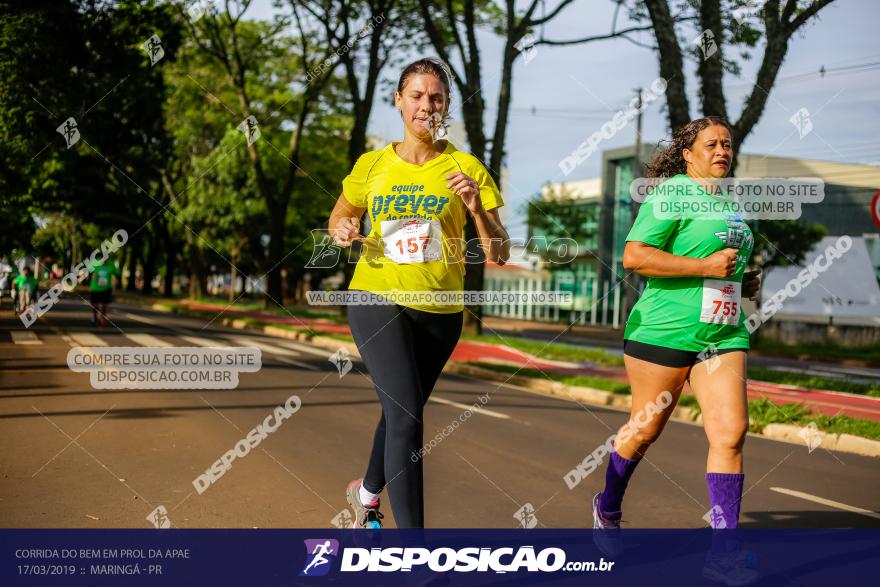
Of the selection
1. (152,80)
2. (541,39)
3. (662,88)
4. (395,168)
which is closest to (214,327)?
(152,80)

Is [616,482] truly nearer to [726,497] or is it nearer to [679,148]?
[726,497]

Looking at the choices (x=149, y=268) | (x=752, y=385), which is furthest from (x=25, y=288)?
(x=149, y=268)

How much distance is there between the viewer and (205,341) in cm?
1681

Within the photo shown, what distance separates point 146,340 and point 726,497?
1450cm

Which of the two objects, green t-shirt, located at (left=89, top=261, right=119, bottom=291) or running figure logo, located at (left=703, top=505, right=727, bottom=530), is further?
green t-shirt, located at (left=89, top=261, right=119, bottom=291)

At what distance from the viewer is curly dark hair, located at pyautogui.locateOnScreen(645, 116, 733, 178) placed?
3.64 m

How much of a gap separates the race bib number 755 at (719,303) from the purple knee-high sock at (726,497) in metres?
0.60

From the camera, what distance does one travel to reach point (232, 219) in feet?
139

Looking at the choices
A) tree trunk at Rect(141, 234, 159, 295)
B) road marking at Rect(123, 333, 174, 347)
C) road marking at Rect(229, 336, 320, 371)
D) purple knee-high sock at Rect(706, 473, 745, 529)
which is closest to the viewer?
purple knee-high sock at Rect(706, 473, 745, 529)

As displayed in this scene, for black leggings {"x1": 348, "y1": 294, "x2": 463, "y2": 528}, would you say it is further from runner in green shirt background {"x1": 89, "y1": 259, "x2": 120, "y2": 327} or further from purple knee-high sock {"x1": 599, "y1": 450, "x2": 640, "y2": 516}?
runner in green shirt background {"x1": 89, "y1": 259, "x2": 120, "y2": 327}

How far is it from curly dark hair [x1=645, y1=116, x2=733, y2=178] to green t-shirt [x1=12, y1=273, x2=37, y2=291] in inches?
802

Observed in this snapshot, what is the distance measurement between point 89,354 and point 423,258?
11119 mm

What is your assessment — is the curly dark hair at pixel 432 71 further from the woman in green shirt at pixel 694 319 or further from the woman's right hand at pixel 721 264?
the woman's right hand at pixel 721 264

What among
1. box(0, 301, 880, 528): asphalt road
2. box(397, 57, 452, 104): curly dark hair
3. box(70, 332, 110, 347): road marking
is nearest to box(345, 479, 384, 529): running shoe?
box(0, 301, 880, 528): asphalt road
